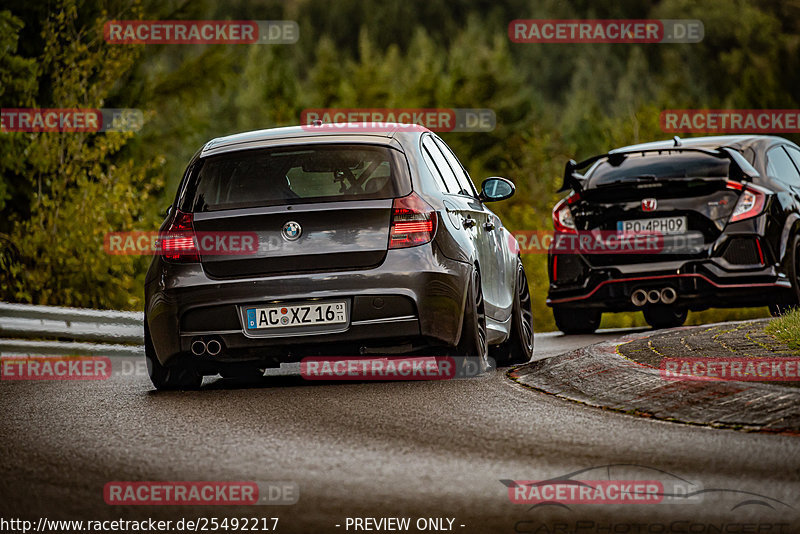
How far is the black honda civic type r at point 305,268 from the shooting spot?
793 cm

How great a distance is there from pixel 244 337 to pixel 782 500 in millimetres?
4072

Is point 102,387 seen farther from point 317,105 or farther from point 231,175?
point 317,105

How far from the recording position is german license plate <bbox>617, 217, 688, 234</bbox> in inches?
463

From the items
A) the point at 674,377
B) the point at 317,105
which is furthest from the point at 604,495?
the point at 317,105

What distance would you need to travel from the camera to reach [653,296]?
11.9 metres

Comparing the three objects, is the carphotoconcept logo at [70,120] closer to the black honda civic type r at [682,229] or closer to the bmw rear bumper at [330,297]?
the black honda civic type r at [682,229]

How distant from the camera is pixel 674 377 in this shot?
751 centimetres

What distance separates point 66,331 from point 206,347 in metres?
4.36

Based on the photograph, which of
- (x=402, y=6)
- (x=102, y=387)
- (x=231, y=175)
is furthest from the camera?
(x=402, y=6)

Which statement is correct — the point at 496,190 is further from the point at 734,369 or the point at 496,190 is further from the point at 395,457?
the point at 395,457

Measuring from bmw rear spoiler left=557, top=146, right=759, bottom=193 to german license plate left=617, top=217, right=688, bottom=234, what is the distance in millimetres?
622

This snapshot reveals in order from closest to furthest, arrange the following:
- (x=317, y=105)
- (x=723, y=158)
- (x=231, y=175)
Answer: (x=231, y=175) < (x=723, y=158) < (x=317, y=105)

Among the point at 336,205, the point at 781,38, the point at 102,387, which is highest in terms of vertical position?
the point at 781,38

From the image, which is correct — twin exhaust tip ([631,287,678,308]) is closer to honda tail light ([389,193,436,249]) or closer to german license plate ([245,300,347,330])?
honda tail light ([389,193,436,249])
